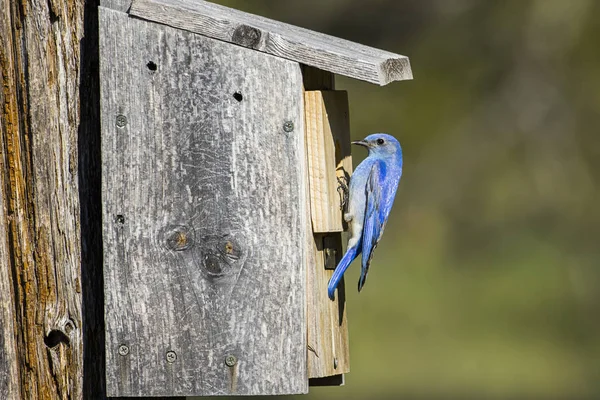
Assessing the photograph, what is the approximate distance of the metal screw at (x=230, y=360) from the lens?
3.49 m

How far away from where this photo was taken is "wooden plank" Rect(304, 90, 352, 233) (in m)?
3.69

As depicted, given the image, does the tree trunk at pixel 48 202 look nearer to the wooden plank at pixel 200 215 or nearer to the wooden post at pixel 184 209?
the wooden post at pixel 184 209

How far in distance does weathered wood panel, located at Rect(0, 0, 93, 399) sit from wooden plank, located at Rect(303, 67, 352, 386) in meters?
0.81

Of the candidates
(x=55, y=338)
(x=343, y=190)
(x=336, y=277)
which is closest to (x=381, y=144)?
(x=343, y=190)

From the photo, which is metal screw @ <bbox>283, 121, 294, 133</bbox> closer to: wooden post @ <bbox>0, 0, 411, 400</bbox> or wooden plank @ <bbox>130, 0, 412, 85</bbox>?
wooden post @ <bbox>0, 0, 411, 400</bbox>

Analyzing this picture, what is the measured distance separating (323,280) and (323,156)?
0.48 m

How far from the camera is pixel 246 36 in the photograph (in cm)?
346

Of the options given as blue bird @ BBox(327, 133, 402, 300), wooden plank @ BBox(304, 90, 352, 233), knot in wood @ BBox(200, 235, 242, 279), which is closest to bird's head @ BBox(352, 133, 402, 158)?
blue bird @ BBox(327, 133, 402, 300)

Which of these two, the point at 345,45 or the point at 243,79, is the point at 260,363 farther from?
the point at 345,45

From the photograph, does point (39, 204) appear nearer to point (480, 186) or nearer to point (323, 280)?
point (323, 280)

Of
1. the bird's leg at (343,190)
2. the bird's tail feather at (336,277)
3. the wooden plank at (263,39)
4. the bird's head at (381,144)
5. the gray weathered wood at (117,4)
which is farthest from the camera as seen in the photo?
the bird's head at (381,144)

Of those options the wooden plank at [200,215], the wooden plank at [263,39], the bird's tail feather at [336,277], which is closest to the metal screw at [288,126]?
the wooden plank at [200,215]

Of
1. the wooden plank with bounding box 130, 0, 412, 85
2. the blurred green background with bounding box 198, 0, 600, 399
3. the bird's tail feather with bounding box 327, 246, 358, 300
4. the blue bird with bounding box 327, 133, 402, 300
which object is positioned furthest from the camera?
the blurred green background with bounding box 198, 0, 600, 399

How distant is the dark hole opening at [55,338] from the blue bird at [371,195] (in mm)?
1189
